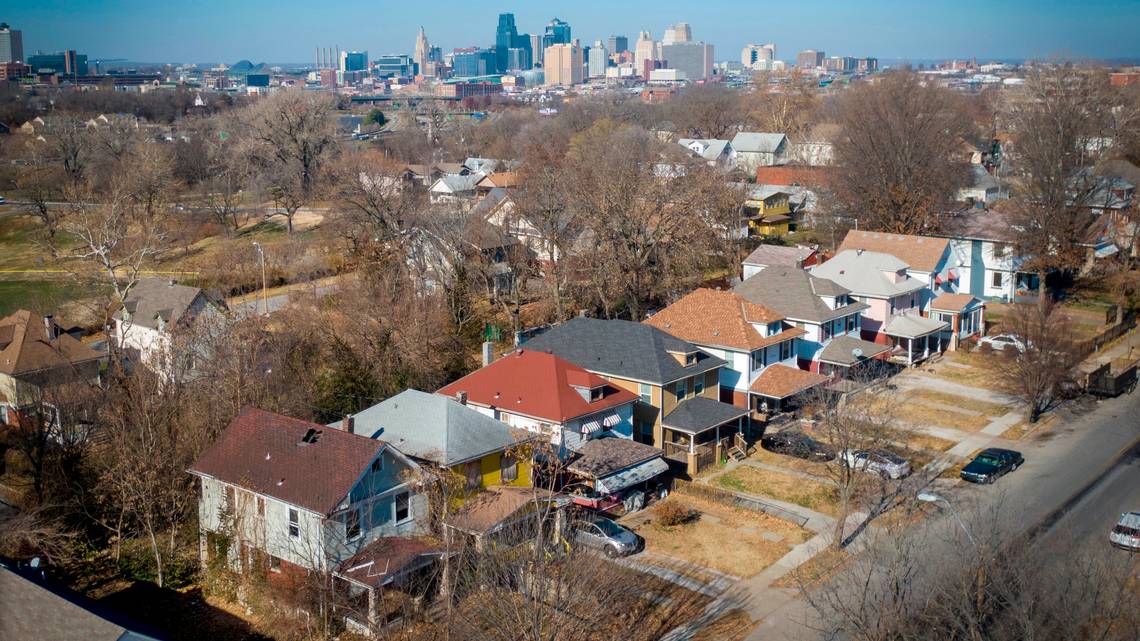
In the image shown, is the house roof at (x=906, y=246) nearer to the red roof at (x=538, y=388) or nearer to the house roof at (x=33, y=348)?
the red roof at (x=538, y=388)

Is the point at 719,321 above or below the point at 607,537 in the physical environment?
above

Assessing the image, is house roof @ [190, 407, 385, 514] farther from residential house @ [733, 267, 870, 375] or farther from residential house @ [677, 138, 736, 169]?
residential house @ [677, 138, 736, 169]

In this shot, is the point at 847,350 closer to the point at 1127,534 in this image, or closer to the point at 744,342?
the point at 744,342

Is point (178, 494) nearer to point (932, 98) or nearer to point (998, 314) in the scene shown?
point (998, 314)

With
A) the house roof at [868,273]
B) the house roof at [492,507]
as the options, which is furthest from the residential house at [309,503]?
the house roof at [868,273]

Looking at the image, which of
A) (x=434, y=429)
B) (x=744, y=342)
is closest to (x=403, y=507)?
(x=434, y=429)

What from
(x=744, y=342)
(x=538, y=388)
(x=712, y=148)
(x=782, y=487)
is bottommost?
(x=782, y=487)
